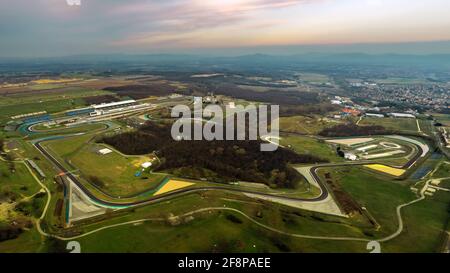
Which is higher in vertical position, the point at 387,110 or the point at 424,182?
the point at 387,110

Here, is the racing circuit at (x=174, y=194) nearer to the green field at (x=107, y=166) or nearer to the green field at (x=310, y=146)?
the green field at (x=107, y=166)

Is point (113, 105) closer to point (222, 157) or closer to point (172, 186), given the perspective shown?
point (222, 157)

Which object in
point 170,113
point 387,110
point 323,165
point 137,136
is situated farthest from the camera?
point 387,110

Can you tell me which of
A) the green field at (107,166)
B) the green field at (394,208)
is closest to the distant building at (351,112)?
the green field at (394,208)

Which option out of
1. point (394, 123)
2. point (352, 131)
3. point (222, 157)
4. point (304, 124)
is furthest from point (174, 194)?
point (394, 123)
